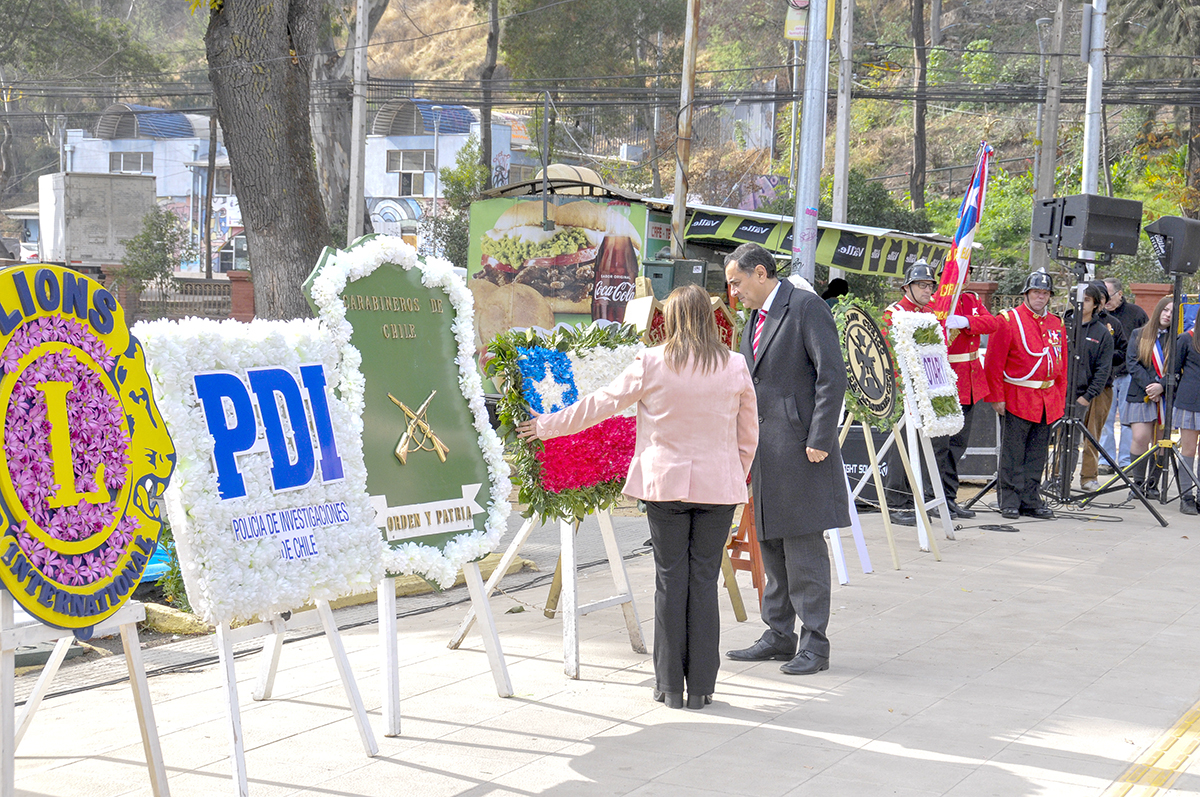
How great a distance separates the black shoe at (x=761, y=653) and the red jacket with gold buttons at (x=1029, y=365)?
214 inches

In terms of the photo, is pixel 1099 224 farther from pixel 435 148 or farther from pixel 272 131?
pixel 435 148

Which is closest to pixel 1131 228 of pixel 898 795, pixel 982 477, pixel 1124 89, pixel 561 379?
pixel 982 477

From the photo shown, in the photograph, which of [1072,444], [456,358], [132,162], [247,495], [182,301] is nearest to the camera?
[247,495]

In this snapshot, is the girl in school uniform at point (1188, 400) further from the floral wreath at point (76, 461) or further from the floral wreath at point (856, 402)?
the floral wreath at point (76, 461)

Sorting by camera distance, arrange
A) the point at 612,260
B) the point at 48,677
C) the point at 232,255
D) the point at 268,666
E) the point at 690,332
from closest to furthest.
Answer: the point at 48,677 → the point at 690,332 → the point at 268,666 → the point at 612,260 → the point at 232,255

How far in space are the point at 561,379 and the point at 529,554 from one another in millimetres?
3197

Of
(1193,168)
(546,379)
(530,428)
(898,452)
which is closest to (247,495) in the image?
(530,428)

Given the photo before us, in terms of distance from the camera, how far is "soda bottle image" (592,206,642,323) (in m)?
19.0

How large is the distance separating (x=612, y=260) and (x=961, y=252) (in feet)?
29.8

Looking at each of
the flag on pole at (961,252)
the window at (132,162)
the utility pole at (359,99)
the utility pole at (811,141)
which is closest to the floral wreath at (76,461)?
the flag on pole at (961,252)

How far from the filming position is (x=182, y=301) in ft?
102

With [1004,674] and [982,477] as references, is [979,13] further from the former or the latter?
[1004,674]

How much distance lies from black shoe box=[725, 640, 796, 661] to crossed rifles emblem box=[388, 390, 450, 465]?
1836 mm

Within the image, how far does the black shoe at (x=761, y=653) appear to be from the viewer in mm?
5676
